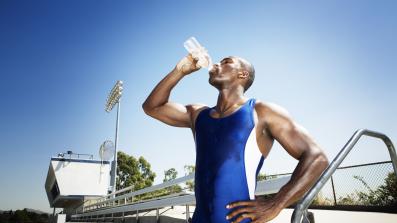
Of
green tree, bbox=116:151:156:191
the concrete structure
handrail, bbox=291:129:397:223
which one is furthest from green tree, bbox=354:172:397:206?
green tree, bbox=116:151:156:191

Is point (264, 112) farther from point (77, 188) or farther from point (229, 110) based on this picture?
point (77, 188)

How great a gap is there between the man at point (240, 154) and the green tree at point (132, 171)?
38.2 m

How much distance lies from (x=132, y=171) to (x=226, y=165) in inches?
1545

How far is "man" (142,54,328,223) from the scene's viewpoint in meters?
1.66

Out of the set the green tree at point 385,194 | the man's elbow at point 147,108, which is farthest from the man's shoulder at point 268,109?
the green tree at point 385,194

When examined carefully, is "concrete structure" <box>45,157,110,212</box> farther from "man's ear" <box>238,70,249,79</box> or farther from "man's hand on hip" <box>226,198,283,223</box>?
"man's hand on hip" <box>226,198,283,223</box>

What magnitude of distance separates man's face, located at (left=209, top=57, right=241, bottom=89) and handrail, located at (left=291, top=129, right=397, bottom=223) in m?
0.95

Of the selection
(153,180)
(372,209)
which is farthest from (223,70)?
(153,180)

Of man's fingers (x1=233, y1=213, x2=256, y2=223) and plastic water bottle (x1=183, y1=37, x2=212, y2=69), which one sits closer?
man's fingers (x1=233, y1=213, x2=256, y2=223)

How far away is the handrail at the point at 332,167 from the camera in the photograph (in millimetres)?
1459

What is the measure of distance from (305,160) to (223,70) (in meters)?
0.98

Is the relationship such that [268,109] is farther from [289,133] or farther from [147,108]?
[147,108]

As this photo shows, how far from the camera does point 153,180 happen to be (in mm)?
39656

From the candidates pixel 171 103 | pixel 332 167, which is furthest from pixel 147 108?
pixel 332 167
